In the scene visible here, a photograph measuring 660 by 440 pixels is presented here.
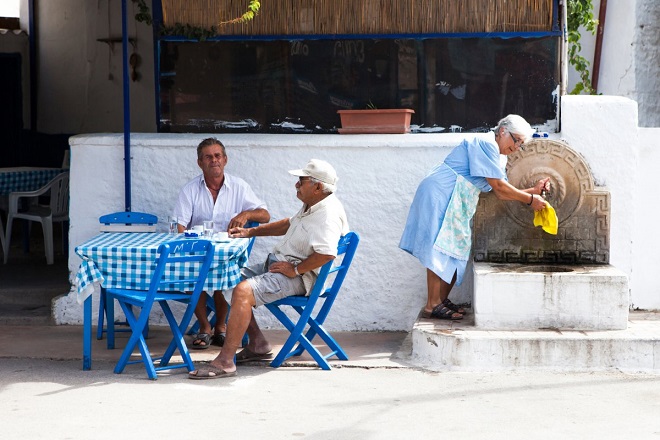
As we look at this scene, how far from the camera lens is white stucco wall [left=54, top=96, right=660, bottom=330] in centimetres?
777

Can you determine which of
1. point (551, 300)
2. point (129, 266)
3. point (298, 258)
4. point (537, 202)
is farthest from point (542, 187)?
point (129, 266)

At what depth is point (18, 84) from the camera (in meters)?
13.3

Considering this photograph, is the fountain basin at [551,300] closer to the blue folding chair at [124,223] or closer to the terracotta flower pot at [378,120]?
the terracotta flower pot at [378,120]

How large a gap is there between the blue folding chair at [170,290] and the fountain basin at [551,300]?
186 centimetres

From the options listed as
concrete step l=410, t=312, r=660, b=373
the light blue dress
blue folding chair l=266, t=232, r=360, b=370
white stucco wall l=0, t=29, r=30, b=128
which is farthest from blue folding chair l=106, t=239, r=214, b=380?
white stucco wall l=0, t=29, r=30, b=128

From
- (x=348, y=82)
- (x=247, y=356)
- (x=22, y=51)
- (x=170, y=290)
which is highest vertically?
(x=22, y=51)

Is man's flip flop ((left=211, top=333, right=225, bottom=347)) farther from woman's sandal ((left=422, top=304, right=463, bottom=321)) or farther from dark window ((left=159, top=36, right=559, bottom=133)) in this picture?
dark window ((left=159, top=36, right=559, bottom=133))

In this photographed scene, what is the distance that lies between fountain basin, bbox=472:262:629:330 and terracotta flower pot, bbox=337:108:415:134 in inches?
62.9

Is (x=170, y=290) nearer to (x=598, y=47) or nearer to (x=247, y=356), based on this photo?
(x=247, y=356)

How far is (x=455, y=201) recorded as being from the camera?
7.18 metres

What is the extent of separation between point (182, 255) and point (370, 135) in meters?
2.18

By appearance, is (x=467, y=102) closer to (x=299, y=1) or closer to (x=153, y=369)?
(x=299, y=1)

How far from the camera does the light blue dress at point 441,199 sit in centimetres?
715

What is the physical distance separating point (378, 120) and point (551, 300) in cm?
204
